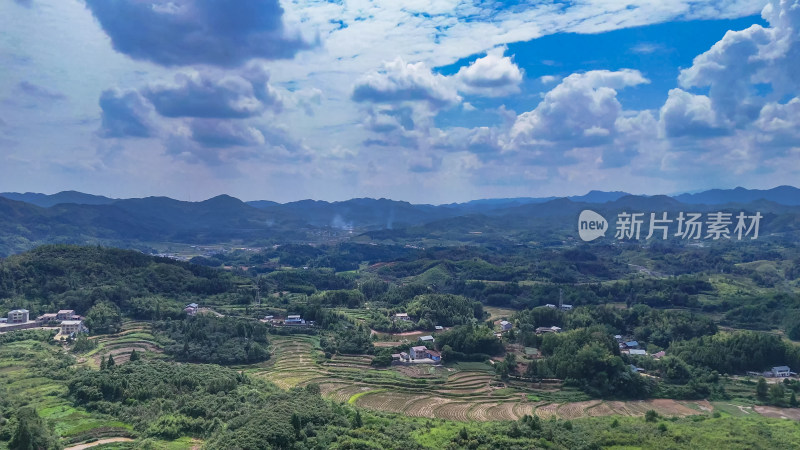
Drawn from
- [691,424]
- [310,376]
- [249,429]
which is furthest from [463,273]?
[249,429]

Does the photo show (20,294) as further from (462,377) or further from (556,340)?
(556,340)

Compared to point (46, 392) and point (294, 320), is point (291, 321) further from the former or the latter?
point (46, 392)

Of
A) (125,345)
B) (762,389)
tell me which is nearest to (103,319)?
(125,345)

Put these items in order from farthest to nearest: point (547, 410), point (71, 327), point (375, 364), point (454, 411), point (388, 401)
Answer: point (71, 327) → point (375, 364) → point (388, 401) → point (547, 410) → point (454, 411)

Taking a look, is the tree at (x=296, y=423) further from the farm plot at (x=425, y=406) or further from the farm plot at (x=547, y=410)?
the farm plot at (x=547, y=410)

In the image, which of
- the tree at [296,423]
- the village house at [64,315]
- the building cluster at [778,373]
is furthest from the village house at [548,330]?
the village house at [64,315]
